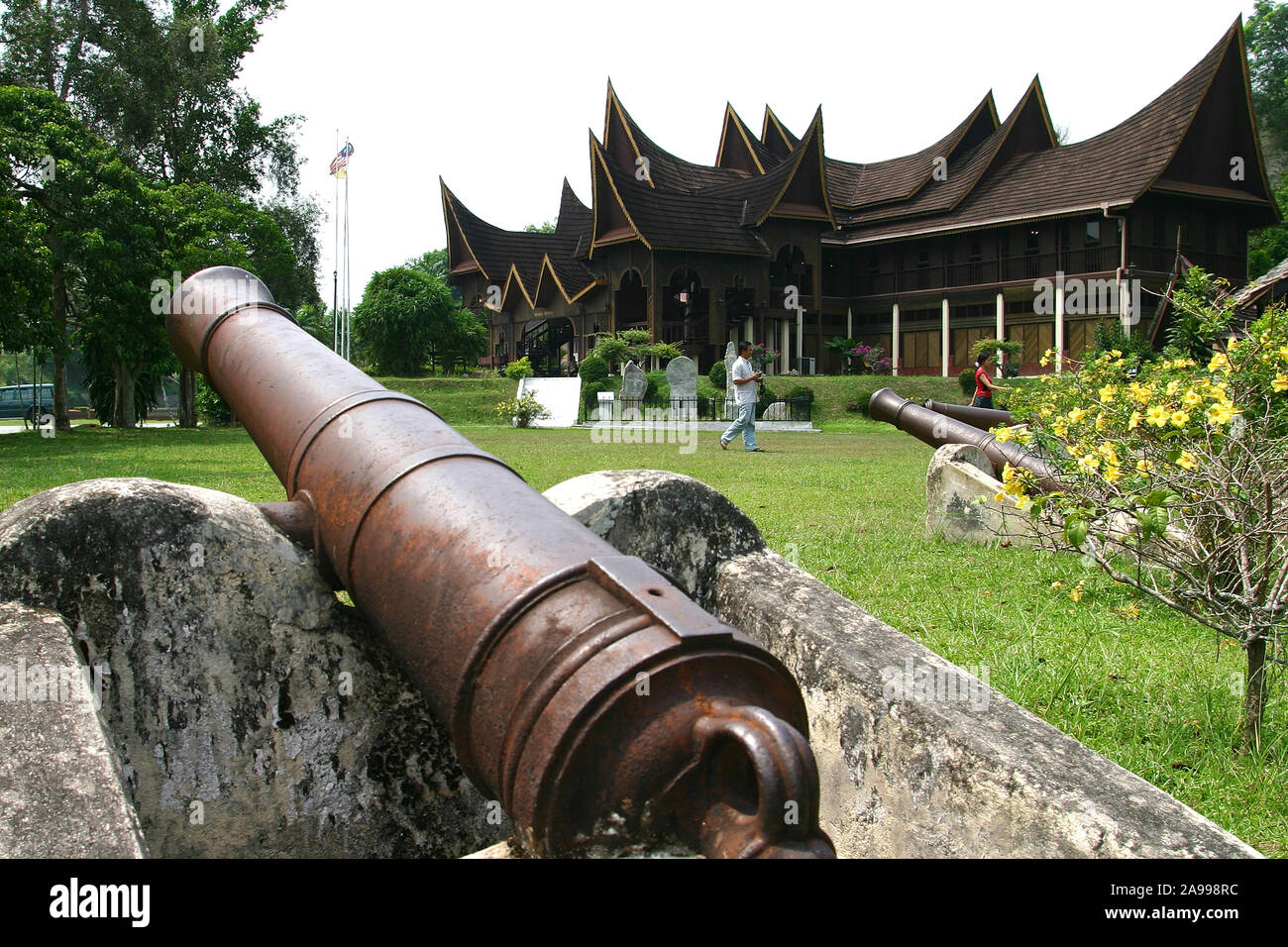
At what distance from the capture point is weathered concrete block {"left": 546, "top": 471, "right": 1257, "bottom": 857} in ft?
6.75

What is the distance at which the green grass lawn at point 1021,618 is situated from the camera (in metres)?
3.36

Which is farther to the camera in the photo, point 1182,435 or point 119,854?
point 1182,435

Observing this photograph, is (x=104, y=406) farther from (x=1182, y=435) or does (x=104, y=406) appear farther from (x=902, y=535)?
(x=1182, y=435)

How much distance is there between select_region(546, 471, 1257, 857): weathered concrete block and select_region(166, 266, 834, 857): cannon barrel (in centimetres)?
70

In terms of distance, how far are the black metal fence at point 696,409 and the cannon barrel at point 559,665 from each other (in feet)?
70.7

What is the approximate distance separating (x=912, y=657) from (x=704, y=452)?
40.9 feet

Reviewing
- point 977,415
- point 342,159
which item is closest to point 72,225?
point 342,159

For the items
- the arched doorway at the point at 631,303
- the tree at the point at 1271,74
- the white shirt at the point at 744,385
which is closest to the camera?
the white shirt at the point at 744,385

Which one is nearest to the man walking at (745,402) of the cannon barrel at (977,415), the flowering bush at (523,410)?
the cannon barrel at (977,415)

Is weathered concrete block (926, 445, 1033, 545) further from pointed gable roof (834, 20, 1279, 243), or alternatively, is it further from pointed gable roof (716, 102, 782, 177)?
pointed gable roof (716, 102, 782, 177)

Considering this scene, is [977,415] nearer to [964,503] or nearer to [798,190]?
[964,503]

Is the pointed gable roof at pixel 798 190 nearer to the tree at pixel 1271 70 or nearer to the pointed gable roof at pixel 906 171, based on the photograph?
the pointed gable roof at pixel 906 171

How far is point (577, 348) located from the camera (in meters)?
37.0
